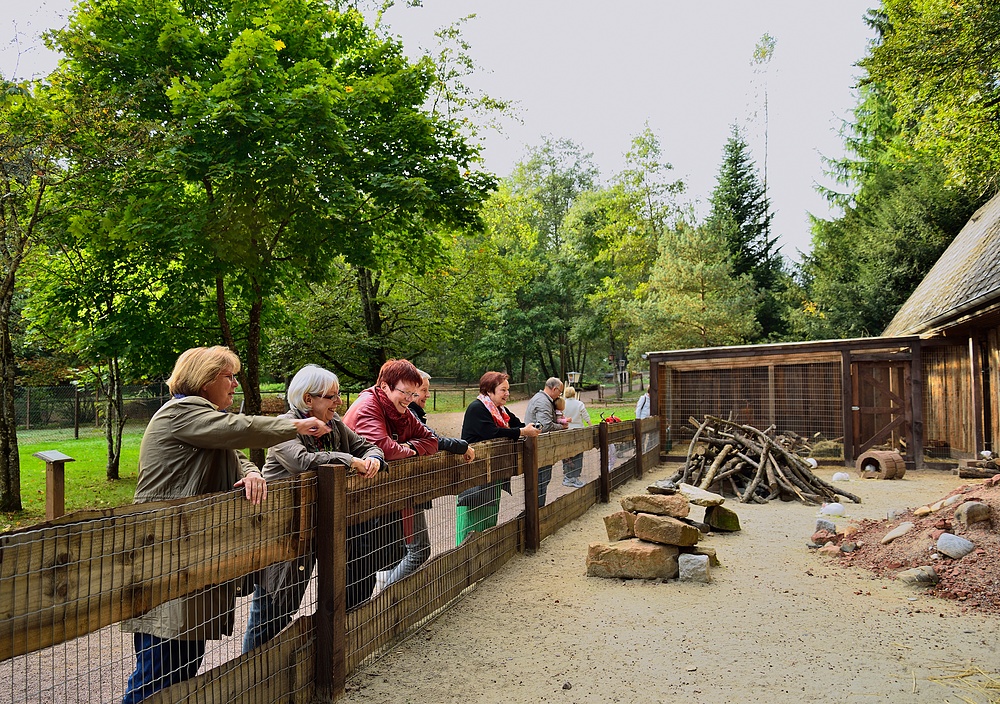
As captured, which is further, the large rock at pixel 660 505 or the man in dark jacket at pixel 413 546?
the large rock at pixel 660 505

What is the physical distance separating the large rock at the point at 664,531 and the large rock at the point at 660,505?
35 centimetres

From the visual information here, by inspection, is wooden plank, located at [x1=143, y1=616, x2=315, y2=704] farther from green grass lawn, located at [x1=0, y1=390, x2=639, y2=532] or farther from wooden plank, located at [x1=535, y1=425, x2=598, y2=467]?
wooden plank, located at [x1=535, y1=425, x2=598, y2=467]

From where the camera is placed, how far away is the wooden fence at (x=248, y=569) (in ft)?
7.50

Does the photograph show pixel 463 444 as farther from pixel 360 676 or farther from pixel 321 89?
pixel 321 89

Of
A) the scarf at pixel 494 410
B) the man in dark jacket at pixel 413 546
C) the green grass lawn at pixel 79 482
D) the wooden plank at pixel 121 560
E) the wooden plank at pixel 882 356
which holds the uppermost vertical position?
the wooden plank at pixel 882 356

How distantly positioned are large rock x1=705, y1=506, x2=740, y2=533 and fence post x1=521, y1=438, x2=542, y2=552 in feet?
7.85

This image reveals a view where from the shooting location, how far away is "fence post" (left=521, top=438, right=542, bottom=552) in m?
7.11

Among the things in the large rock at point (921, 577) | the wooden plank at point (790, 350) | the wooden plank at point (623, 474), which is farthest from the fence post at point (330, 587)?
the wooden plank at point (790, 350)

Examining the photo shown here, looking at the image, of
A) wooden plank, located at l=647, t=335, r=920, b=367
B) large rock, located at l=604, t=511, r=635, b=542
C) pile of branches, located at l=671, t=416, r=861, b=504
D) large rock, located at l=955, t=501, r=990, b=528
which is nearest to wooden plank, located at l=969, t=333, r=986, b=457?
wooden plank, located at l=647, t=335, r=920, b=367

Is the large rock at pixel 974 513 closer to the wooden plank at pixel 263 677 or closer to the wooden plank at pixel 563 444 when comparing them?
the wooden plank at pixel 563 444

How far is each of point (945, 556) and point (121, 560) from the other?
623 centimetres

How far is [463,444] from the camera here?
546cm

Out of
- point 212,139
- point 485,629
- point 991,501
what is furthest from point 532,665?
point 212,139

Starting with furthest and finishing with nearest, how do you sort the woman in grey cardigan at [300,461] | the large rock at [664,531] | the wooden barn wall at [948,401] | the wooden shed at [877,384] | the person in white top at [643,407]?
the person in white top at [643,407], the wooden barn wall at [948,401], the wooden shed at [877,384], the large rock at [664,531], the woman in grey cardigan at [300,461]
